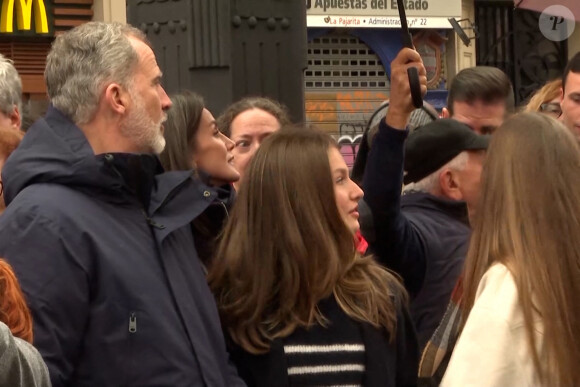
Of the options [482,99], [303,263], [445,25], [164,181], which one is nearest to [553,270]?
[303,263]

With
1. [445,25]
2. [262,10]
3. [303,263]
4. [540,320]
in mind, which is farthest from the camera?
[445,25]

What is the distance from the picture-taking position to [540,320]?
287cm

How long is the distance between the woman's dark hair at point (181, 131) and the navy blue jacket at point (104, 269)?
1.63 ft

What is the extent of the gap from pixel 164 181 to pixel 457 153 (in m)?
1.15

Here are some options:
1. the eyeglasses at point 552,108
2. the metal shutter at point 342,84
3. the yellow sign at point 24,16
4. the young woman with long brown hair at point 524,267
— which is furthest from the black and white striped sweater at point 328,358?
the metal shutter at point 342,84

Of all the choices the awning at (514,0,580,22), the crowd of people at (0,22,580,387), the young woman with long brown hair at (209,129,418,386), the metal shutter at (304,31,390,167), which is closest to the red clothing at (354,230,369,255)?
the crowd of people at (0,22,580,387)

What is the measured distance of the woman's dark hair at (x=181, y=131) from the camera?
3.84m

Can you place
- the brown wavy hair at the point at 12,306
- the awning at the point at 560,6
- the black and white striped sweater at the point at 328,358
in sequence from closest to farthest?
the brown wavy hair at the point at 12,306
the black and white striped sweater at the point at 328,358
the awning at the point at 560,6

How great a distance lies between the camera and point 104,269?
10.1 feet

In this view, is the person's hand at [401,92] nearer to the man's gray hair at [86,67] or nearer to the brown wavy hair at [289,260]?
the brown wavy hair at [289,260]

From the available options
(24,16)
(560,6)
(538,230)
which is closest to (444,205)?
(538,230)

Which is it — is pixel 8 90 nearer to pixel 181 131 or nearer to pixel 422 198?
pixel 181 131

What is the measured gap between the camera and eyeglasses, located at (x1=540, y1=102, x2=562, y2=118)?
16.8 feet

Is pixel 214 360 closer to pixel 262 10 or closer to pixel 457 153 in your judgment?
pixel 457 153
